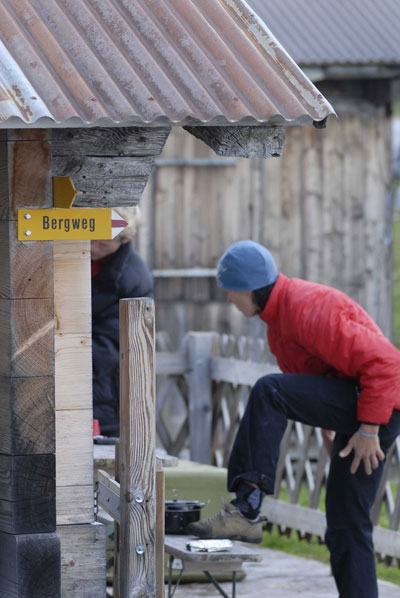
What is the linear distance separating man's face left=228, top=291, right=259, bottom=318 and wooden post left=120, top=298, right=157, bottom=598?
1.08 m

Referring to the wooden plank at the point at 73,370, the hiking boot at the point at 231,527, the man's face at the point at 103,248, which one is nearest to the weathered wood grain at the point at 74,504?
the wooden plank at the point at 73,370

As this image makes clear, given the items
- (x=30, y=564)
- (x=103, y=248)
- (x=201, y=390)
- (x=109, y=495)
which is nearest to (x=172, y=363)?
(x=201, y=390)

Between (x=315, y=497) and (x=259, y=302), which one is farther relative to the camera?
(x=315, y=497)

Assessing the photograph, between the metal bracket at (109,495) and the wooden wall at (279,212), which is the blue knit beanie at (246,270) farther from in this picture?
the wooden wall at (279,212)

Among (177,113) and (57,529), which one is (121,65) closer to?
(177,113)

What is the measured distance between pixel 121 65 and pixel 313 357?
185 centimetres

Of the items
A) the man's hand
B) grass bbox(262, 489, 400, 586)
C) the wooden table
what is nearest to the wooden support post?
the wooden table

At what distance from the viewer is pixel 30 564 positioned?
4.55m

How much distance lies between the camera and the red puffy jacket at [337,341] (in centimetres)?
542

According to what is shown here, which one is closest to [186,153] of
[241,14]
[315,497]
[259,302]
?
[315,497]

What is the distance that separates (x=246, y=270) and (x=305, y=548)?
9.12 ft

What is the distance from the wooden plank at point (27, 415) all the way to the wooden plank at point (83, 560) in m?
0.46

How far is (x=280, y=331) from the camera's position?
224 inches

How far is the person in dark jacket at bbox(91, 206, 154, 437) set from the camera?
21.9 ft
